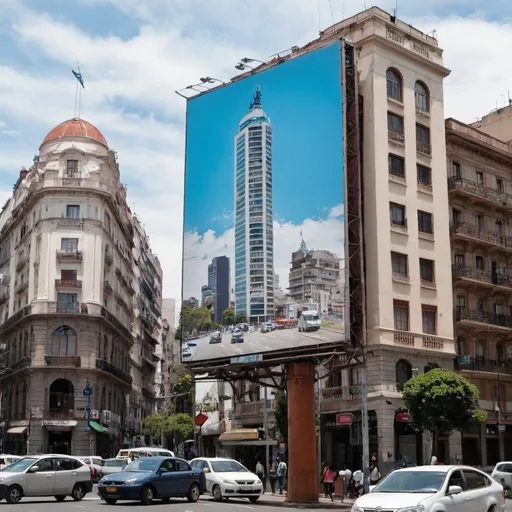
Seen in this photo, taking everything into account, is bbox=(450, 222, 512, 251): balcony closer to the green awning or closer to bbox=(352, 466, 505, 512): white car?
the green awning

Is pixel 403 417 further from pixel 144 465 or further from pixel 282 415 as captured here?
pixel 144 465

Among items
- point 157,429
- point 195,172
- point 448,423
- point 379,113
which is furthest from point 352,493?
point 157,429

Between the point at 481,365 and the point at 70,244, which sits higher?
the point at 70,244

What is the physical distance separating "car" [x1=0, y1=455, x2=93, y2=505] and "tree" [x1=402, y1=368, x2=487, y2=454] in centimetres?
1851

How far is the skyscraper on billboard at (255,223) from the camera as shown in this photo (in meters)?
39.8

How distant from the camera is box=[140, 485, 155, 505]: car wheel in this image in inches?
1137

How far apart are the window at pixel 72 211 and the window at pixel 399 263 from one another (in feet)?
107

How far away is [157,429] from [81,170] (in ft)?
129

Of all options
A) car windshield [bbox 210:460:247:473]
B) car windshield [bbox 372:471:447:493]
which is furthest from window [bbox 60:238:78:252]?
car windshield [bbox 372:471:447:493]

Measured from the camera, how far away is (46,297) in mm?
71625

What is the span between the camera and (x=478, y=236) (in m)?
58.6

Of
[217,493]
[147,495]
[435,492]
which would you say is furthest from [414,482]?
[217,493]

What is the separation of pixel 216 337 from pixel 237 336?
1.62 meters

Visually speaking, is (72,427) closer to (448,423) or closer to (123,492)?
(448,423)
